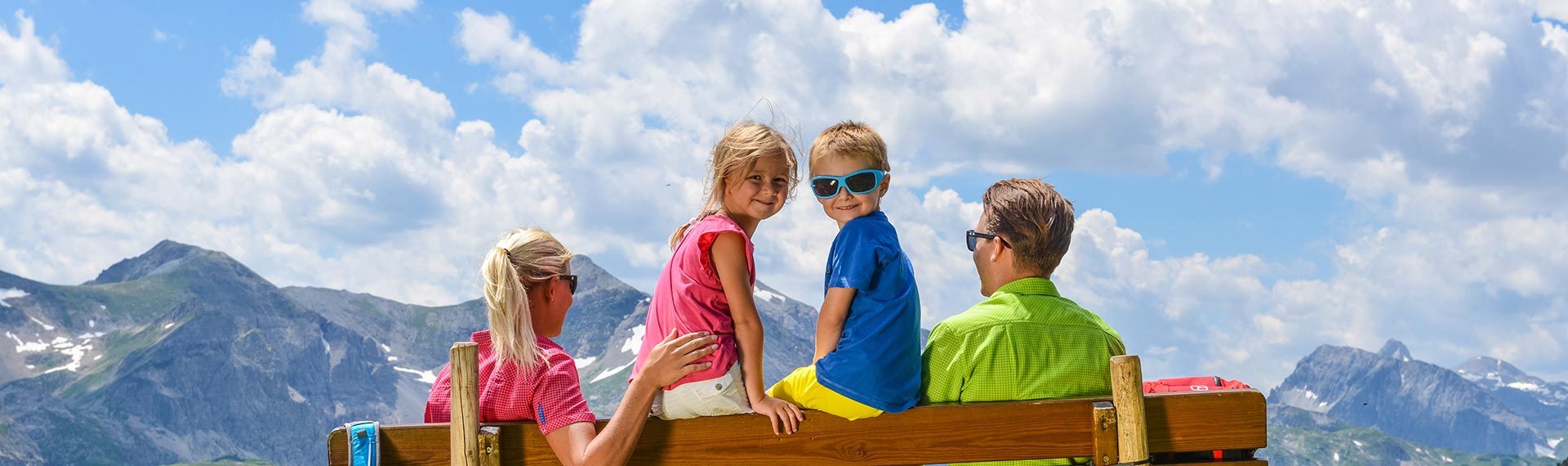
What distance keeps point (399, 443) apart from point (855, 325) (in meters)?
2.57

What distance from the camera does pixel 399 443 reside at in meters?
6.68

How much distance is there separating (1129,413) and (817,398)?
1.64 meters

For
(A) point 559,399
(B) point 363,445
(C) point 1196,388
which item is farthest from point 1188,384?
(B) point 363,445

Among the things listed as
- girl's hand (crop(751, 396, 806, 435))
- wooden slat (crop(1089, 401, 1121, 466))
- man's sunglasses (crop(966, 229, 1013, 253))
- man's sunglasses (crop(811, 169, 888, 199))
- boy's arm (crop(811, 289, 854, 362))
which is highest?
man's sunglasses (crop(811, 169, 888, 199))

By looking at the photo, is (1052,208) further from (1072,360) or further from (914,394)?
(914,394)

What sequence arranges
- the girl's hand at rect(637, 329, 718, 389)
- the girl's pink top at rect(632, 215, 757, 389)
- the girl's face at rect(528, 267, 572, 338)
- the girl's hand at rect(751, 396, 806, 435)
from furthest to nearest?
the girl's face at rect(528, 267, 572, 338)
the girl's hand at rect(751, 396, 806, 435)
the girl's pink top at rect(632, 215, 757, 389)
the girl's hand at rect(637, 329, 718, 389)

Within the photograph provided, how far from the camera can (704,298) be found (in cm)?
633

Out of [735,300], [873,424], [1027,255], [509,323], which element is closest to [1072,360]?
[1027,255]

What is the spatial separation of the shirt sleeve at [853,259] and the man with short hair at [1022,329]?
0.55 metres

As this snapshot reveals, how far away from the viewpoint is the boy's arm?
6254 mm

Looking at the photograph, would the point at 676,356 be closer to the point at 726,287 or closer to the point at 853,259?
the point at 726,287

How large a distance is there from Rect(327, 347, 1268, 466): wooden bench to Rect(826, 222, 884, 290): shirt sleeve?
77 centimetres

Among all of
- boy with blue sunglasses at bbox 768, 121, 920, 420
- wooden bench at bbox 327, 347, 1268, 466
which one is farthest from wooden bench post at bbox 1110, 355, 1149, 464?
boy with blue sunglasses at bbox 768, 121, 920, 420

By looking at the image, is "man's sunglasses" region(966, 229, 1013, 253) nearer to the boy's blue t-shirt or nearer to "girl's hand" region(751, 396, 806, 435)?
the boy's blue t-shirt
